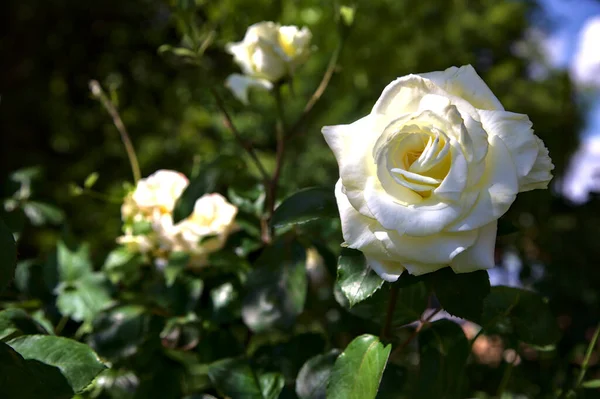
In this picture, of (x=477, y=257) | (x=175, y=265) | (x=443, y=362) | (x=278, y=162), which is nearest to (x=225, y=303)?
(x=175, y=265)

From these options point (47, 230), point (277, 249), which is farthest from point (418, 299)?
point (47, 230)

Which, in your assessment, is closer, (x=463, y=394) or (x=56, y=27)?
(x=463, y=394)

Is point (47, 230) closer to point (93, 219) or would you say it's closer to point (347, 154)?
point (93, 219)

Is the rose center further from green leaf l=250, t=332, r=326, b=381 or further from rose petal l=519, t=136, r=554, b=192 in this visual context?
green leaf l=250, t=332, r=326, b=381

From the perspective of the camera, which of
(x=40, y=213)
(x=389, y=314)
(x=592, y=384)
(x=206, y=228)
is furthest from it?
(x=40, y=213)

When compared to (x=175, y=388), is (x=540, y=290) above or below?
below

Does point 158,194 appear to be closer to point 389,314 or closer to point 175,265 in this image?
point 175,265
